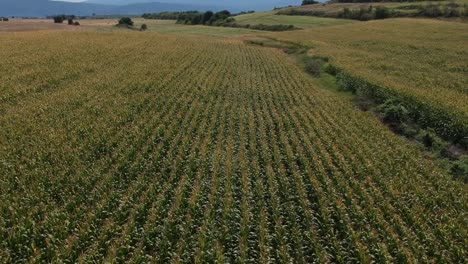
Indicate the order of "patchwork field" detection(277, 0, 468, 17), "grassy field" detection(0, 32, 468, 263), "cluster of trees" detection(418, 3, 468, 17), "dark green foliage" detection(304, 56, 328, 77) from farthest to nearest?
"patchwork field" detection(277, 0, 468, 17)
"cluster of trees" detection(418, 3, 468, 17)
"dark green foliage" detection(304, 56, 328, 77)
"grassy field" detection(0, 32, 468, 263)

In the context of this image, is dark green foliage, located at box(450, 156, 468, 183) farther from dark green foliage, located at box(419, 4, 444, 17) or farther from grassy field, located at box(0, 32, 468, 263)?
dark green foliage, located at box(419, 4, 444, 17)

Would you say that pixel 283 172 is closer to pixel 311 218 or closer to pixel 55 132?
pixel 311 218

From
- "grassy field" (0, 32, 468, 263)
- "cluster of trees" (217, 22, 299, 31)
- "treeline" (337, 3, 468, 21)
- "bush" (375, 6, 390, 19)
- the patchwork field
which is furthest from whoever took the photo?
"bush" (375, 6, 390, 19)

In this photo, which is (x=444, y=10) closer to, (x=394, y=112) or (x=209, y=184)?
(x=394, y=112)

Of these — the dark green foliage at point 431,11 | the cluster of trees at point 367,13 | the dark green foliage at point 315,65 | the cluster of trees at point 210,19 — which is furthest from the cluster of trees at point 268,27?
the dark green foliage at point 315,65

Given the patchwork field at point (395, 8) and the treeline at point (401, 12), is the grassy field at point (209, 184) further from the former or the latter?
the patchwork field at point (395, 8)

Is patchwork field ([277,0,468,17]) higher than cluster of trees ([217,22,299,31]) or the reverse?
higher

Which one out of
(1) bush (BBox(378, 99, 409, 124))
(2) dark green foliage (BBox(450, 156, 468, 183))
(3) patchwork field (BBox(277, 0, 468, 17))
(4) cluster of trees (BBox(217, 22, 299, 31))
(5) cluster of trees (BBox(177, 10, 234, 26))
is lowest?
(2) dark green foliage (BBox(450, 156, 468, 183))

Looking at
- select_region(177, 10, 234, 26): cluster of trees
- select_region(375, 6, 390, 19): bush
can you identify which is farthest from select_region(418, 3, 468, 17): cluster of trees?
select_region(177, 10, 234, 26): cluster of trees
